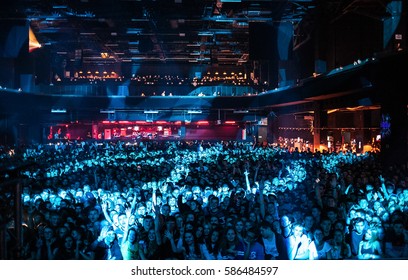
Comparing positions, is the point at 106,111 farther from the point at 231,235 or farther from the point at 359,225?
the point at 359,225

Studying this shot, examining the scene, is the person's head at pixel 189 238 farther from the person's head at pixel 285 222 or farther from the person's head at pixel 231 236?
the person's head at pixel 285 222

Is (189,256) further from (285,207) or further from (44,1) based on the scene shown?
(44,1)

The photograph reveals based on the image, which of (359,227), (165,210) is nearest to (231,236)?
(165,210)

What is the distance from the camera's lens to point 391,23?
20.6 meters

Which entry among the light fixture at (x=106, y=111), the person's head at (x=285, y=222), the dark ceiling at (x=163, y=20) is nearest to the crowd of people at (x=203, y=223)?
the person's head at (x=285, y=222)

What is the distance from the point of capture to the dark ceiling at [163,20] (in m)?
22.3

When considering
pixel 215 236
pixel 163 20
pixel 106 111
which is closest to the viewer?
pixel 215 236

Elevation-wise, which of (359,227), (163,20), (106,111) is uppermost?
(163,20)

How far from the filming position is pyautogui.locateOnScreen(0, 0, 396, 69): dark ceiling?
880 inches

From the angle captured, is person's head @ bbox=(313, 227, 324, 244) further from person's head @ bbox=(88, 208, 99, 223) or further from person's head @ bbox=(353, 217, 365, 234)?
person's head @ bbox=(88, 208, 99, 223)

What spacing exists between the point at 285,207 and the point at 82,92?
27.6 m

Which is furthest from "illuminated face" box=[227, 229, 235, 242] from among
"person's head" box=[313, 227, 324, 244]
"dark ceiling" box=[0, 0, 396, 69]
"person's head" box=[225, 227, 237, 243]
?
"dark ceiling" box=[0, 0, 396, 69]

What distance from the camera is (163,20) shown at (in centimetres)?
2462

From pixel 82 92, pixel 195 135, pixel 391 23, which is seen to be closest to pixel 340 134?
pixel 391 23
